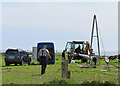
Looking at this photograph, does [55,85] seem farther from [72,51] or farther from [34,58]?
[34,58]

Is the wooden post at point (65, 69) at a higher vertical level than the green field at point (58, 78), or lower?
higher

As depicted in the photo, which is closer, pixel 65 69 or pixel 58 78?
pixel 58 78

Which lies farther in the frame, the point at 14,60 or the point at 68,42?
the point at 68,42

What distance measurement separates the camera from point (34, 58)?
142ft

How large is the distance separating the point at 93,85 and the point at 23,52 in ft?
67.1

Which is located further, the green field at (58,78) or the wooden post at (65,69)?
the wooden post at (65,69)

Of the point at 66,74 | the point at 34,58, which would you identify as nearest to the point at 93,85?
the point at 66,74

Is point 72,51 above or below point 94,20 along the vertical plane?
below

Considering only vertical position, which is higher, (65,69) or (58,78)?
(65,69)

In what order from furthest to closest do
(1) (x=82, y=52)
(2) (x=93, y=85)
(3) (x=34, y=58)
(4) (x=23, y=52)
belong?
(3) (x=34, y=58) < (1) (x=82, y=52) < (4) (x=23, y=52) < (2) (x=93, y=85)

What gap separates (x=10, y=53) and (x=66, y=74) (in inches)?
616

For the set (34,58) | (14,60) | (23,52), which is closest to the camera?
(14,60)

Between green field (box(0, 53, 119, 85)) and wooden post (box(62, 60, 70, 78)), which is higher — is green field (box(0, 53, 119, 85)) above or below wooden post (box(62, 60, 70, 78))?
below

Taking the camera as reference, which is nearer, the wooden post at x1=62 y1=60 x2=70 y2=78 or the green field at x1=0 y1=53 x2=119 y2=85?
the green field at x1=0 y1=53 x2=119 y2=85
